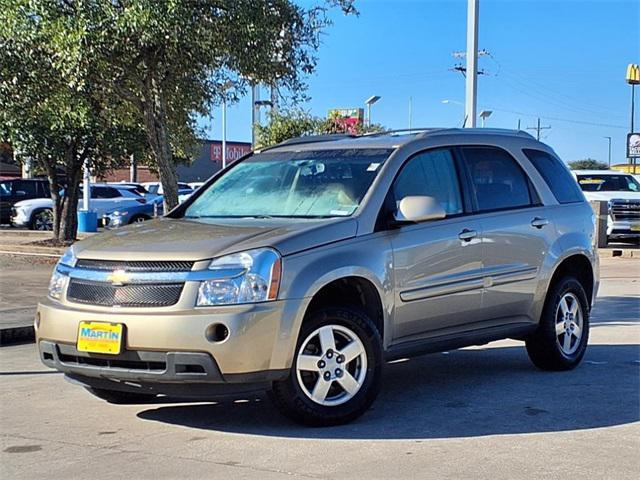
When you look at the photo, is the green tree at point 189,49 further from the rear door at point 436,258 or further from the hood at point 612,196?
the hood at point 612,196

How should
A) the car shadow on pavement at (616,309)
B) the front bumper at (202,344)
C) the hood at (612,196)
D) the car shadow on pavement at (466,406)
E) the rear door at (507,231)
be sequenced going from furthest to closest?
the hood at (612,196)
the car shadow on pavement at (616,309)
the rear door at (507,231)
the car shadow on pavement at (466,406)
the front bumper at (202,344)

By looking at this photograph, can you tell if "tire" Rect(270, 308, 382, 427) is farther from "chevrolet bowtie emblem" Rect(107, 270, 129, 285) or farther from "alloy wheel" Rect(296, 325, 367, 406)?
"chevrolet bowtie emblem" Rect(107, 270, 129, 285)

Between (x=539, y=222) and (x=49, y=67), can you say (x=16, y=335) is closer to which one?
(x=49, y=67)

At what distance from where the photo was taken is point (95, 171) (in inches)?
805

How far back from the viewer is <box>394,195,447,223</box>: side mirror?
612 cm

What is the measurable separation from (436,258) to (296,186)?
112 cm

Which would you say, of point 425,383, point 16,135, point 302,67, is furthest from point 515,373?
point 16,135

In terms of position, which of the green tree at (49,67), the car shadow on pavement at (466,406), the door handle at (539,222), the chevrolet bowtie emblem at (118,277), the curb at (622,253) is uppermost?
the green tree at (49,67)

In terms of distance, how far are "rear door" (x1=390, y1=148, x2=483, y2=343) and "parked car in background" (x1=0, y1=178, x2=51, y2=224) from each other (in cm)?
2666

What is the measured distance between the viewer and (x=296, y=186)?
661 centimetres

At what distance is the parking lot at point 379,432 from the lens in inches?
195

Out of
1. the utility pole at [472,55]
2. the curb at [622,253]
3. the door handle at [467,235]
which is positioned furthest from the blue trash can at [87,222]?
the door handle at [467,235]

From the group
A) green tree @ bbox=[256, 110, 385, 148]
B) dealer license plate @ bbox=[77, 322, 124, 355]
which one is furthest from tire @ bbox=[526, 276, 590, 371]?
green tree @ bbox=[256, 110, 385, 148]

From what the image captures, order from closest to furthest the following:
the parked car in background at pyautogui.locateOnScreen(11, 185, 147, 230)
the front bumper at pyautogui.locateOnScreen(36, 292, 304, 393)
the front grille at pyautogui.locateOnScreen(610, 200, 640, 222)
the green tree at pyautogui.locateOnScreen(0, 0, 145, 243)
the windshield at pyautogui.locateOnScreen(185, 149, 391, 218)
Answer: the front bumper at pyautogui.locateOnScreen(36, 292, 304, 393)
the windshield at pyautogui.locateOnScreen(185, 149, 391, 218)
the green tree at pyautogui.locateOnScreen(0, 0, 145, 243)
the front grille at pyautogui.locateOnScreen(610, 200, 640, 222)
the parked car in background at pyautogui.locateOnScreen(11, 185, 147, 230)
